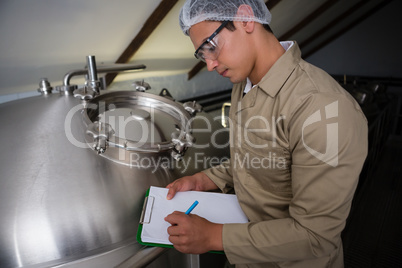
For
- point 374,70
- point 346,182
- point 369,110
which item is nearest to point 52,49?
point 346,182

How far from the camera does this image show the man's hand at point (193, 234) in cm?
81

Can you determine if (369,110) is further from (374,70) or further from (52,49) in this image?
(374,70)

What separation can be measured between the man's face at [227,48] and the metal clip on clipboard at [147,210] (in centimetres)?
48

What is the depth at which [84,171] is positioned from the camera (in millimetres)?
924

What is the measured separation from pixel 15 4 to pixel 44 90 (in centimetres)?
49

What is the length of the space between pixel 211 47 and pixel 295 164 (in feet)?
1.38

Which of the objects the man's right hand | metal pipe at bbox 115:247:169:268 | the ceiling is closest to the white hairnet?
the man's right hand

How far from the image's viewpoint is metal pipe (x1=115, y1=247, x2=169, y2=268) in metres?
0.77

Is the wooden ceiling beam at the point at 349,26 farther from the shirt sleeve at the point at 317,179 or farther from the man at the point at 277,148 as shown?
the shirt sleeve at the point at 317,179

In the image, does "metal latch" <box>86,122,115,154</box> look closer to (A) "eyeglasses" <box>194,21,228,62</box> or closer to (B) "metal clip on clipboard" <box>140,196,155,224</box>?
(B) "metal clip on clipboard" <box>140,196,155,224</box>

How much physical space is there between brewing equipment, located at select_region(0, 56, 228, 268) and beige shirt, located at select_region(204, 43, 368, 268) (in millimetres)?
257

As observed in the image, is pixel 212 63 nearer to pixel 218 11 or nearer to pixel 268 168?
pixel 218 11

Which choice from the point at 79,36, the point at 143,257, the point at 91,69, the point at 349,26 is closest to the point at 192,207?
the point at 143,257

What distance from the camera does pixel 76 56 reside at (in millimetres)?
2086
